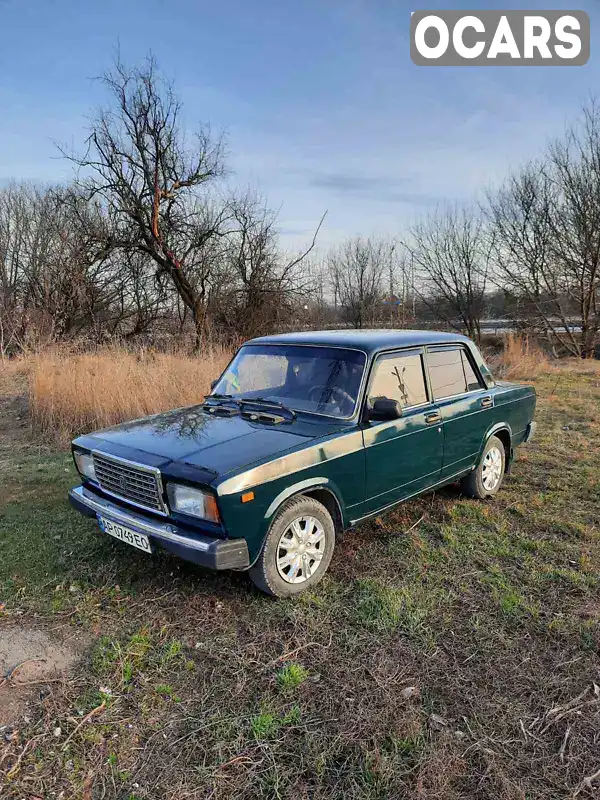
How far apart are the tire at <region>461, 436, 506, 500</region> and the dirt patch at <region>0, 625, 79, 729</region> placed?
3735mm

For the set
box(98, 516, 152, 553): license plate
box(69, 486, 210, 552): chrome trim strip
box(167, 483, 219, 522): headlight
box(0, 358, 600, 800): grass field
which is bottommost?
box(0, 358, 600, 800): grass field

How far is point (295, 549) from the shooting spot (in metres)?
3.30

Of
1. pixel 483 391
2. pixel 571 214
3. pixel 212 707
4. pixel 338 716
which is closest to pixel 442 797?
pixel 338 716

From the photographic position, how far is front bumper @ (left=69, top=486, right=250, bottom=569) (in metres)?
2.84

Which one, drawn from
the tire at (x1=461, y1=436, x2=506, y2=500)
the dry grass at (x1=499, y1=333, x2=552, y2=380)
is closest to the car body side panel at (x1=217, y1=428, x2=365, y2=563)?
the tire at (x1=461, y1=436, x2=506, y2=500)

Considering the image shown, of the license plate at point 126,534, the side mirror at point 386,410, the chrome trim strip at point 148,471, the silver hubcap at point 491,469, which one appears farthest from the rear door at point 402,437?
the license plate at point 126,534

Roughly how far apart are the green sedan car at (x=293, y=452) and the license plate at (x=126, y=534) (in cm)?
1

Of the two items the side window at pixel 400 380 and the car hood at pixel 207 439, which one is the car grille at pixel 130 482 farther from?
the side window at pixel 400 380

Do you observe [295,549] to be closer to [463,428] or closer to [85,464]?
[85,464]

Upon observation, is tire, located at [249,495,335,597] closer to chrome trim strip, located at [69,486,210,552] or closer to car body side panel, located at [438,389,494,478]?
chrome trim strip, located at [69,486,210,552]

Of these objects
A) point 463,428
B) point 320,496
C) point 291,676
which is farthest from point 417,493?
point 291,676

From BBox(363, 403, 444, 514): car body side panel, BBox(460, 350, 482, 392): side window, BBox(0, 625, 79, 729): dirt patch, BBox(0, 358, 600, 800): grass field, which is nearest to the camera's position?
BBox(0, 358, 600, 800): grass field

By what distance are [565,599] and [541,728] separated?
48.7 inches

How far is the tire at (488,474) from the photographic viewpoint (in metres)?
4.95
